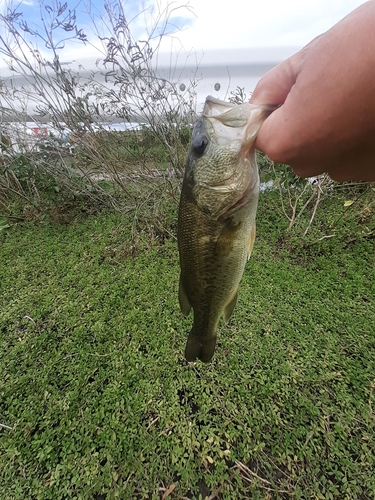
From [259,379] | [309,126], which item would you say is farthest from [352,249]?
[309,126]

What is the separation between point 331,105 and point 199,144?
0.49 metres

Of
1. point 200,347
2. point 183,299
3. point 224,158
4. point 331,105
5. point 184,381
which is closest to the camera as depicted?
point 331,105

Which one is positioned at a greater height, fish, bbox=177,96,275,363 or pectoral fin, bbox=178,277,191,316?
fish, bbox=177,96,275,363

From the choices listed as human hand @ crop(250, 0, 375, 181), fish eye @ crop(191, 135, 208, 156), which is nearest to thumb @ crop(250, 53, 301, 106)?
human hand @ crop(250, 0, 375, 181)

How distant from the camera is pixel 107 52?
9.53ft

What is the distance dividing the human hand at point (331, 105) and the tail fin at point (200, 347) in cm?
106

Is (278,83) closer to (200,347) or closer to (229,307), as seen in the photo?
(229,307)

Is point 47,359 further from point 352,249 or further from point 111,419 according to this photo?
point 352,249

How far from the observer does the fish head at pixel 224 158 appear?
920 mm

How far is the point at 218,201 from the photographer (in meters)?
1.06

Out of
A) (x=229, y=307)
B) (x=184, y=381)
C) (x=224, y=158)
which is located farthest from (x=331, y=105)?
(x=184, y=381)

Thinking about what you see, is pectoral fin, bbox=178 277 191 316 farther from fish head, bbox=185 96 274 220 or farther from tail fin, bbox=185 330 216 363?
fish head, bbox=185 96 274 220

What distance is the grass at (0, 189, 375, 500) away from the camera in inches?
68.7

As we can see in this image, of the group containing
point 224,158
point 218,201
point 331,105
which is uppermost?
point 331,105
